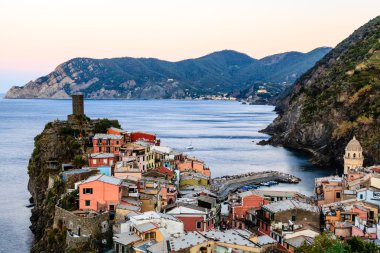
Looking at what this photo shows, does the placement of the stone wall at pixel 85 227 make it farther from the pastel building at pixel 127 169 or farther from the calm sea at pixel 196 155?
the calm sea at pixel 196 155

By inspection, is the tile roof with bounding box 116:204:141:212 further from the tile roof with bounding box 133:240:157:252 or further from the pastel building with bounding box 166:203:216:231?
the tile roof with bounding box 133:240:157:252

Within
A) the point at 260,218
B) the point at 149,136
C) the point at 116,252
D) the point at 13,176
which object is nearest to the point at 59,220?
the point at 116,252

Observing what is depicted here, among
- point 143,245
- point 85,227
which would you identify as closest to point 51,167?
point 85,227

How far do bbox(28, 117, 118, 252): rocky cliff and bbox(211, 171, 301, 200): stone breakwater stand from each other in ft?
48.2

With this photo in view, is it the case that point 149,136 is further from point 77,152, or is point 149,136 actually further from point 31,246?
point 31,246

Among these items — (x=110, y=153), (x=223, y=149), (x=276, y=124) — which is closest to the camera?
(x=110, y=153)

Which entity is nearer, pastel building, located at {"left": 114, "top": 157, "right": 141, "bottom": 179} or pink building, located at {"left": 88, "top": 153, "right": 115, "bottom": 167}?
pastel building, located at {"left": 114, "top": 157, "right": 141, "bottom": 179}

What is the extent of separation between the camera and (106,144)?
5091 centimetres

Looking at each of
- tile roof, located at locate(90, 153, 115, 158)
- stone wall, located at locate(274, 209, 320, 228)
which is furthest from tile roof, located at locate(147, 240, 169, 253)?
tile roof, located at locate(90, 153, 115, 158)

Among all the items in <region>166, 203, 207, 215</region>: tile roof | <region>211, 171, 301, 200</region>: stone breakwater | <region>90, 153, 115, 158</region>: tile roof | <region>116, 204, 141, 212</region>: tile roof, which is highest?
<region>90, 153, 115, 158</region>: tile roof

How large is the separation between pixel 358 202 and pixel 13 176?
157ft

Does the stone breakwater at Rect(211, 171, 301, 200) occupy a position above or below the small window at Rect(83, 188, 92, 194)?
below

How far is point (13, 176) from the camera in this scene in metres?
68.2

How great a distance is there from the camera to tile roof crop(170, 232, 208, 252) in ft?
83.8
